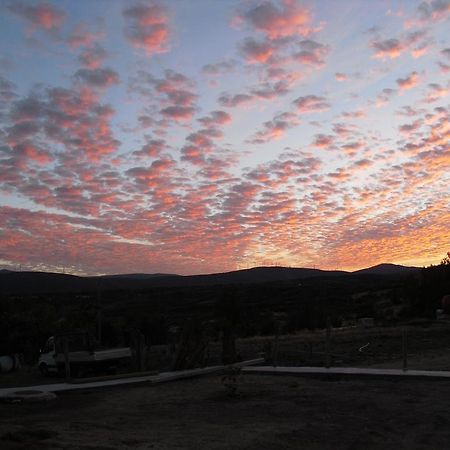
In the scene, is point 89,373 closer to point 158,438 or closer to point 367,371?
point 367,371

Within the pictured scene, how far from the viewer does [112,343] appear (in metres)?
30.3

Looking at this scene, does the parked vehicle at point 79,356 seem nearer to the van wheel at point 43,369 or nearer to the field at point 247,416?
the van wheel at point 43,369

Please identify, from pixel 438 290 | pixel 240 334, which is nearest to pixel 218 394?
pixel 240 334

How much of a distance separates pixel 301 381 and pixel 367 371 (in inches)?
65.5

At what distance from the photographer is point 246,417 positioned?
11.1m

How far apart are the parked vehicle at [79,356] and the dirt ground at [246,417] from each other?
14.2 feet

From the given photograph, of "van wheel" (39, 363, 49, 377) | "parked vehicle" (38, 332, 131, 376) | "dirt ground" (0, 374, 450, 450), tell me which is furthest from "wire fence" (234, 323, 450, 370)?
"van wheel" (39, 363, 49, 377)

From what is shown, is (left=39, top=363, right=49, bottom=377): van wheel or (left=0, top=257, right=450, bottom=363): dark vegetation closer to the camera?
(left=39, top=363, right=49, bottom=377): van wheel

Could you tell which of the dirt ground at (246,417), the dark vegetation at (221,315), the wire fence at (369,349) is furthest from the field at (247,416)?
the dark vegetation at (221,315)

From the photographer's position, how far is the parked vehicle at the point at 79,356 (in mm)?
20297

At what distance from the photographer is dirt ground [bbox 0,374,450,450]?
8766 mm

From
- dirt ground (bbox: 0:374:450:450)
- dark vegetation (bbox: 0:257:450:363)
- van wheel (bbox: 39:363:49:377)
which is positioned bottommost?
dirt ground (bbox: 0:374:450:450)

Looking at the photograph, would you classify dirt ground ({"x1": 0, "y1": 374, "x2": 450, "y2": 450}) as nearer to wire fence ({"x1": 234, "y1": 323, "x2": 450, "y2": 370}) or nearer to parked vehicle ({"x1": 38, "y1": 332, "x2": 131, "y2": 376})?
wire fence ({"x1": 234, "y1": 323, "x2": 450, "y2": 370})

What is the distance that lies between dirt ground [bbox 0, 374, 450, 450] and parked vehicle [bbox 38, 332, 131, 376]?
4332mm
